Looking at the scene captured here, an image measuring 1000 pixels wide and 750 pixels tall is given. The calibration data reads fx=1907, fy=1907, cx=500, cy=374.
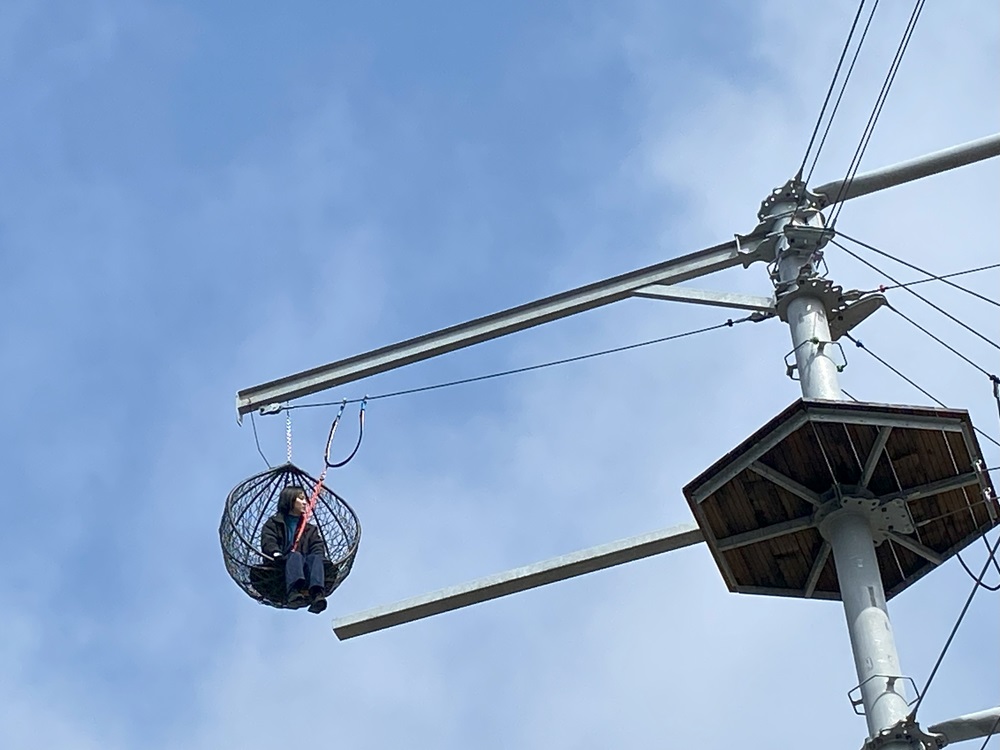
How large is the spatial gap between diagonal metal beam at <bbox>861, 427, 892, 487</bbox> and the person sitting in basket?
14.7ft

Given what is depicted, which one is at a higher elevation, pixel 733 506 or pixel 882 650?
pixel 733 506

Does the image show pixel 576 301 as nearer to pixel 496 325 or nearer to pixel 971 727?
pixel 496 325

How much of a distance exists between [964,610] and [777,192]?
3.99m

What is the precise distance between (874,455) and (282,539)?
489 cm

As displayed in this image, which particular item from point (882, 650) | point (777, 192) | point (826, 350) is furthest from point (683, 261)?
point (882, 650)

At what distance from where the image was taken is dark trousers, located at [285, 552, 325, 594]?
1452 centimetres

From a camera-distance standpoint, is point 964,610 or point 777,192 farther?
point 777,192

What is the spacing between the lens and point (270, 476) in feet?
49.0

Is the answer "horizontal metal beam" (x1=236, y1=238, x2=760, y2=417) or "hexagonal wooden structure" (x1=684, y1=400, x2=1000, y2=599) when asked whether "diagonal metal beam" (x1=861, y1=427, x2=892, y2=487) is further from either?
"horizontal metal beam" (x1=236, y1=238, x2=760, y2=417)

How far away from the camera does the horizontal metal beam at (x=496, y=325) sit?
14547 millimetres

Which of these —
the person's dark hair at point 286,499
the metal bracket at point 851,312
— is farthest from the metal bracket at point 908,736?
the person's dark hair at point 286,499

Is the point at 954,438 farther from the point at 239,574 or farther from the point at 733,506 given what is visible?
the point at 239,574

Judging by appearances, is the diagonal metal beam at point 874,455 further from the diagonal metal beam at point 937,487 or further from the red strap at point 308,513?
the red strap at point 308,513

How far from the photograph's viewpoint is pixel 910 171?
47.9ft
